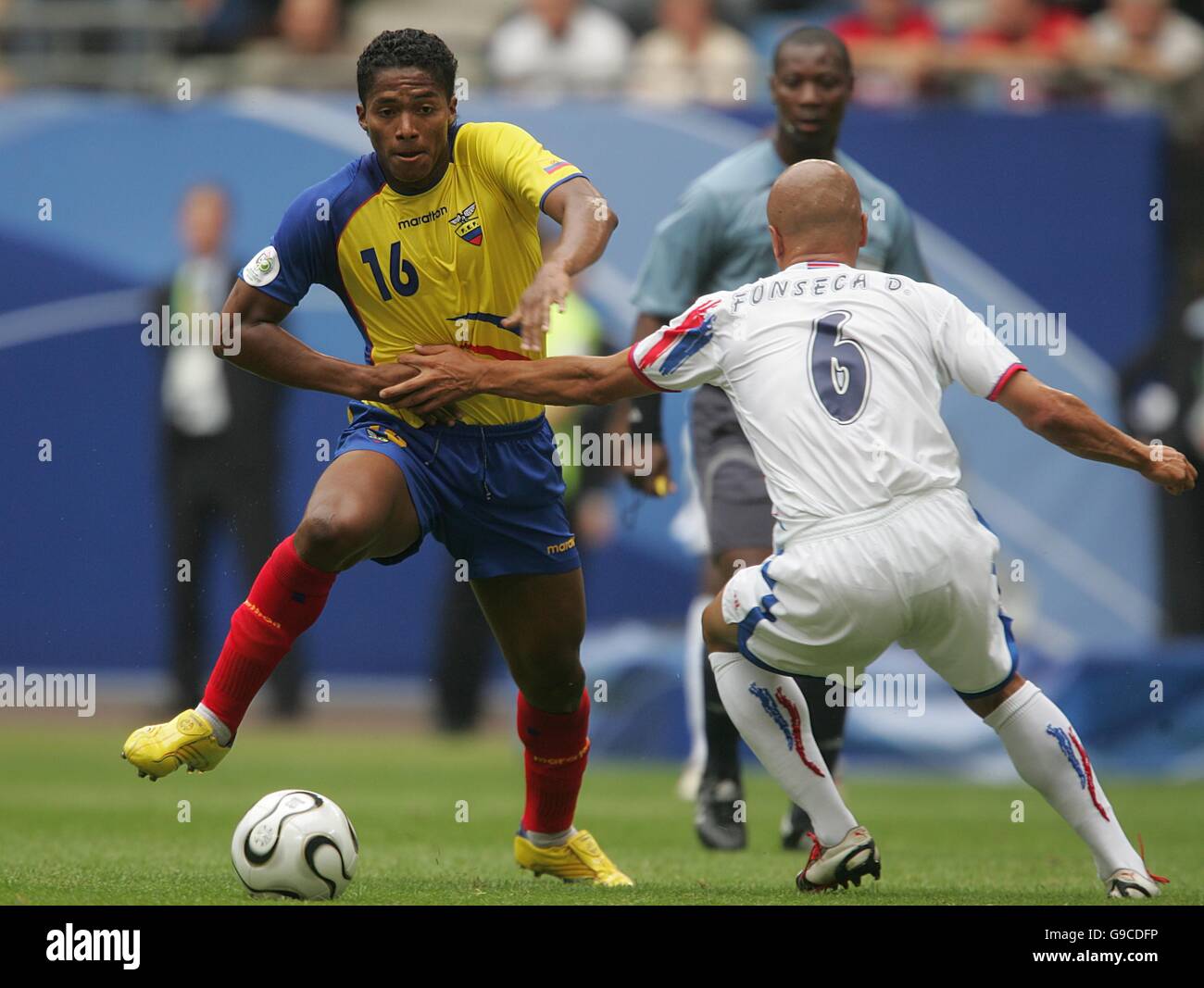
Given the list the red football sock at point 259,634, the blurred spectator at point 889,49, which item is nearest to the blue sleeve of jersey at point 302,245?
the red football sock at point 259,634

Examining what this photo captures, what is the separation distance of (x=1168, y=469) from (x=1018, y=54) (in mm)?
8584

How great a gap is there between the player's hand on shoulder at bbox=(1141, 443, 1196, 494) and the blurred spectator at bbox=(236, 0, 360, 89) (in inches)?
327

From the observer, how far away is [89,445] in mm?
11812

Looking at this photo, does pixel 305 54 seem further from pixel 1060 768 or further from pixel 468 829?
pixel 1060 768

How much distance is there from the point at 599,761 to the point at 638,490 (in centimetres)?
376

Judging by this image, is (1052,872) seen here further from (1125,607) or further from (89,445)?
(89,445)

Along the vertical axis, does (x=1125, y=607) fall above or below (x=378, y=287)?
below

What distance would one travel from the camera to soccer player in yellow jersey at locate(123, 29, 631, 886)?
18.8ft

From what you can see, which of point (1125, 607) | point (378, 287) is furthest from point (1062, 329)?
→ point (378, 287)

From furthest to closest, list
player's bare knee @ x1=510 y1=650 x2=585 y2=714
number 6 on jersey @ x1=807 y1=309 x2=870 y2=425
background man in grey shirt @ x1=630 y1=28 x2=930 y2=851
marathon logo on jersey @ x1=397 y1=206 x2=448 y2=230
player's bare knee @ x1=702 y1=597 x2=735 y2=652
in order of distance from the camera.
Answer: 1. background man in grey shirt @ x1=630 y1=28 x2=930 y2=851
2. player's bare knee @ x1=510 y1=650 x2=585 y2=714
3. marathon logo on jersey @ x1=397 y1=206 x2=448 y2=230
4. player's bare knee @ x1=702 y1=597 x2=735 y2=652
5. number 6 on jersey @ x1=807 y1=309 x2=870 y2=425

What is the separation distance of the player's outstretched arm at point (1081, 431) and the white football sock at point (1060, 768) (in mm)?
756

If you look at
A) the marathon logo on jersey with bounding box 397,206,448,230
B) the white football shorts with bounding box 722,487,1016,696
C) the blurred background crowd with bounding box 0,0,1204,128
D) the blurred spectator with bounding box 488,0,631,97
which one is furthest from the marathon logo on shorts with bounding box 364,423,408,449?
the blurred spectator with bounding box 488,0,631,97

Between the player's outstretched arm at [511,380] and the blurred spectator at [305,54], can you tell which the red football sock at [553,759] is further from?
the blurred spectator at [305,54]

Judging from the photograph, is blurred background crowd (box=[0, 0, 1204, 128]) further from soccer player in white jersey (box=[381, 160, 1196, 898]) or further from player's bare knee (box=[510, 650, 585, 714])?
soccer player in white jersey (box=[381, 160, 1196, 898])
